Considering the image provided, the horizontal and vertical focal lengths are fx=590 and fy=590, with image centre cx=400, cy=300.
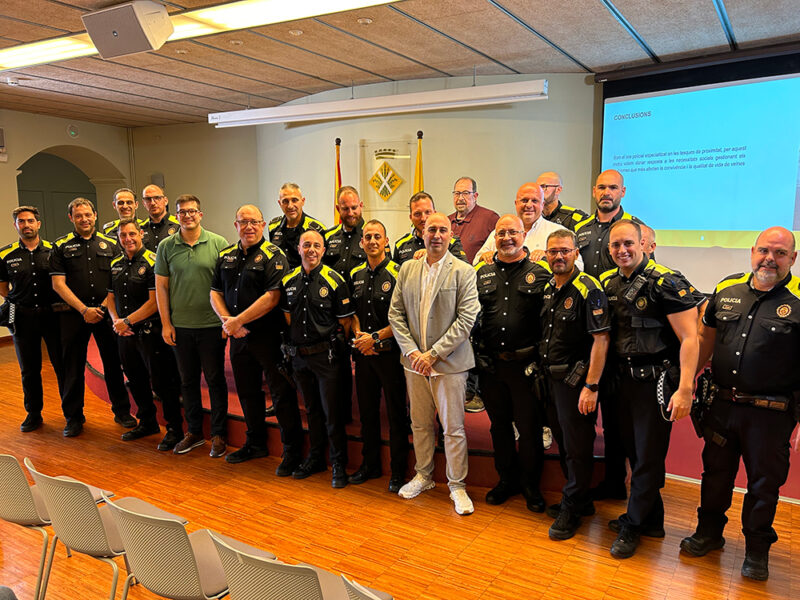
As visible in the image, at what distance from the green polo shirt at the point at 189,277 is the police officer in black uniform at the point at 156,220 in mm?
853

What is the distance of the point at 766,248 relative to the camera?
2.68m

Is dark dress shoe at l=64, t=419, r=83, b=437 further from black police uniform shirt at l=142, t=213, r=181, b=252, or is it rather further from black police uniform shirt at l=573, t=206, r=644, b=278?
black police uniform shirt at l=573, t=206, r=644, b=278

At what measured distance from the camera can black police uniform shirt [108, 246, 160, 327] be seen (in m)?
4.59

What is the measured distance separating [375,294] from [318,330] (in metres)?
0.43

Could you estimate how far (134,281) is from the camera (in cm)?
459

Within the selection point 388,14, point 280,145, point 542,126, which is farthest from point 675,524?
point 280,145

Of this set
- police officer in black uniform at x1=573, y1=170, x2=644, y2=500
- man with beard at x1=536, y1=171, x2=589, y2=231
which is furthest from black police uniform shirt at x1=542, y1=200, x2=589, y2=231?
police officer in black uniform at x1=573, y1=170, x2=644, y2=500

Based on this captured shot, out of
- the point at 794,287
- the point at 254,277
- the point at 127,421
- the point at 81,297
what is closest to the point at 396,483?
the point at 254,277

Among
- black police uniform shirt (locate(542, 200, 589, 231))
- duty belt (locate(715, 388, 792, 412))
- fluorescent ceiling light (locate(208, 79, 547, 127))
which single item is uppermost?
fluorescent ceiling light (locate(208, 79, 547, 127))

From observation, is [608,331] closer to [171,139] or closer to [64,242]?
[64,242]

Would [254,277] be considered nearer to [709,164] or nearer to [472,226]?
[472,226]

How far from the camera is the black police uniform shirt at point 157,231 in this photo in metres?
5.20

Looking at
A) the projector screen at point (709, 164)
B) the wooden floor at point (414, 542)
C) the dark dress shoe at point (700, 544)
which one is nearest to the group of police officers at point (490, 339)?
the dark dress shoe at point (700, 544)

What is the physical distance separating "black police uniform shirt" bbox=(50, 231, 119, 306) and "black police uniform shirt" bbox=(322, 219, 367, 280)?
1.94 m
